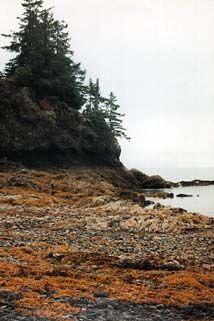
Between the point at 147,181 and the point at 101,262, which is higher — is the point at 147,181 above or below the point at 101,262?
above

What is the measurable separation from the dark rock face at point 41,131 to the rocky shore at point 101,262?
23920 millimetres

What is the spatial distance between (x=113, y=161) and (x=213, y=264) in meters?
62.6

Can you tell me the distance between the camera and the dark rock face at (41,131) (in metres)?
65.8

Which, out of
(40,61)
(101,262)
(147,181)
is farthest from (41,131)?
(101,262)

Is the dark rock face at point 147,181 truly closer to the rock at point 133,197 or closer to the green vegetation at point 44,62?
the green vegetation at point 44,62

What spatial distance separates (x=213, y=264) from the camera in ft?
70.2

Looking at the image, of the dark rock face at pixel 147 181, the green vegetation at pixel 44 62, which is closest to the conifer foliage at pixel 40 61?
the green vegetation at pixel 44 62

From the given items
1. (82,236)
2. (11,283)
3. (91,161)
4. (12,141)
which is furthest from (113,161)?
(11,283)

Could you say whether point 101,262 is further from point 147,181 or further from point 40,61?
point 147,181

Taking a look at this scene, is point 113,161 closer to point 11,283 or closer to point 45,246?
point 45,246

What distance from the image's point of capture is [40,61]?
73.4 metres

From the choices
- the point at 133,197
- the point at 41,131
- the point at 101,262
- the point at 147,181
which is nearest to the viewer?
the point at 101,262

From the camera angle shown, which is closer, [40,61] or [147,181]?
[40,61]

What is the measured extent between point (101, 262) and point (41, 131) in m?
50.4
